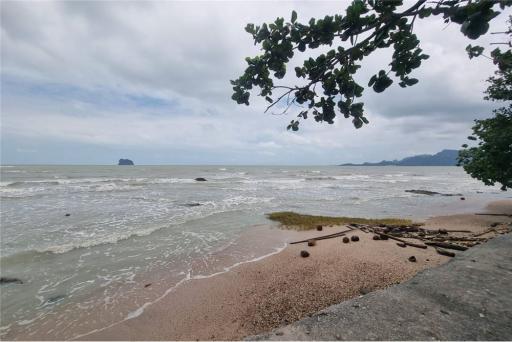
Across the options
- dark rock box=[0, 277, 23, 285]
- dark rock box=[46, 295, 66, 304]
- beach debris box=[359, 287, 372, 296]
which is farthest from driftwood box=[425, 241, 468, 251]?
dark rock box=[0, 277, 23, 285]

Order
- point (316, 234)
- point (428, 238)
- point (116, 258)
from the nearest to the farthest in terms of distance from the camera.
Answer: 1. point (116, 258)
2. point (428, 238)
3. point (316, 234)

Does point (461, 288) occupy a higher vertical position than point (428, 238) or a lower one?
higher

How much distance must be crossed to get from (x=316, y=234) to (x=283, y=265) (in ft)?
13.2

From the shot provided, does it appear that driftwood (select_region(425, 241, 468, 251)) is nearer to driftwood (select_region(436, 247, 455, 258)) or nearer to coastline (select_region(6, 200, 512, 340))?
driftwood (select_region(436, 247, 455, 258))

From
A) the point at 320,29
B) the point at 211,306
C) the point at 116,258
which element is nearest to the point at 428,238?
the point at 211,306

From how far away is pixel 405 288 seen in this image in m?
3.60

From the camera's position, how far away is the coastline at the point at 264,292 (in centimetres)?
486

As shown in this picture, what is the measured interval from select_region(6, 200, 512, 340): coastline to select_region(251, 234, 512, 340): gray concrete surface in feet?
6.52

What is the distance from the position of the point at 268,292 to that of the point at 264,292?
Result: 0.28 feet

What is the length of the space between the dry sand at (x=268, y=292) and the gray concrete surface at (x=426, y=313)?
2.00 metres

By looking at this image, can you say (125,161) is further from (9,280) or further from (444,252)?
(444,252)

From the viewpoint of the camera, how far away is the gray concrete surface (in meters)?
2.61

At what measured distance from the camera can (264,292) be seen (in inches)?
235

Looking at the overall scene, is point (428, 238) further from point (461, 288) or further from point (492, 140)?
point (461, 288)
